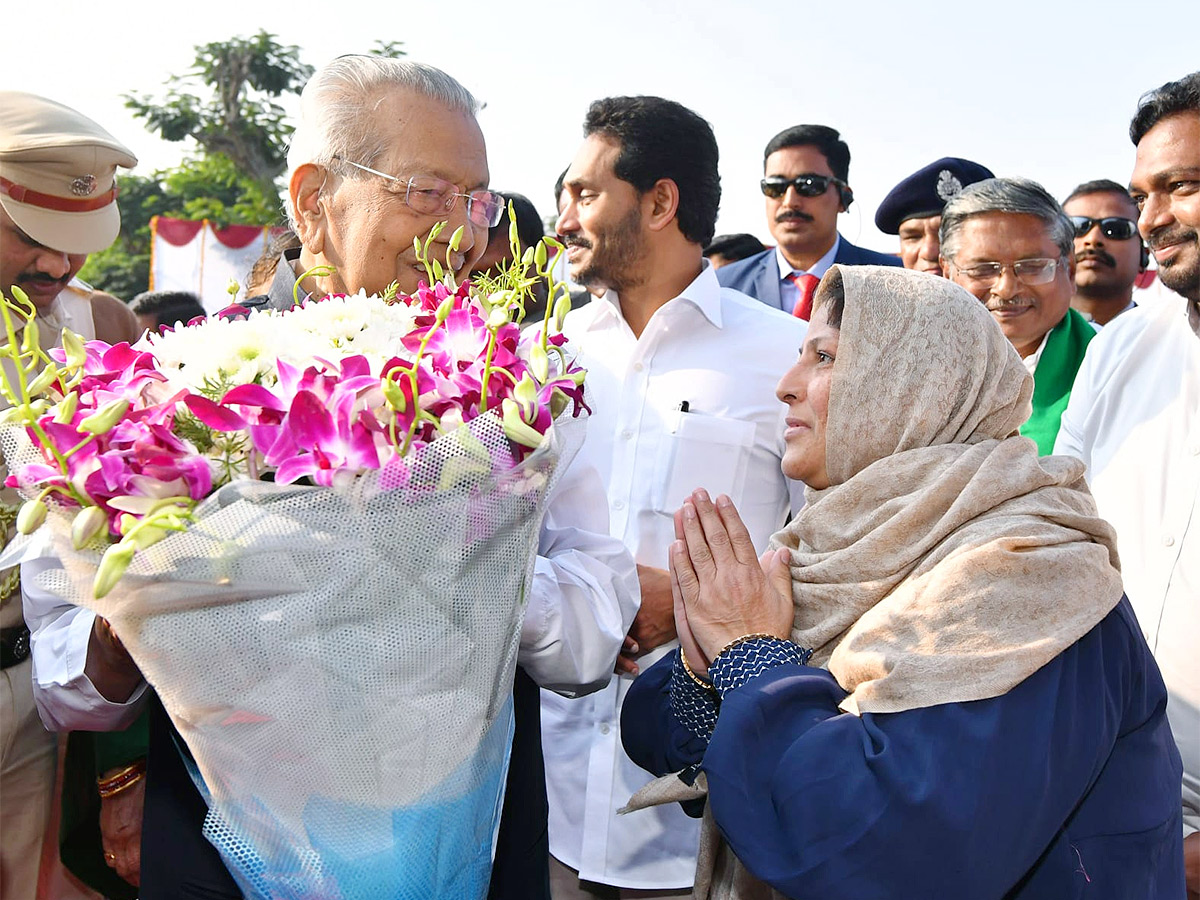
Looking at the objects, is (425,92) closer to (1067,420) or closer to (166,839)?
(166,839)

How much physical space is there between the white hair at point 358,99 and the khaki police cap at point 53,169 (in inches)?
41.7

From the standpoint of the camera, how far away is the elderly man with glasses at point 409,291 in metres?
1.70

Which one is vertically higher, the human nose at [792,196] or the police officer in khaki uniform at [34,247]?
the human nose at [792,196]

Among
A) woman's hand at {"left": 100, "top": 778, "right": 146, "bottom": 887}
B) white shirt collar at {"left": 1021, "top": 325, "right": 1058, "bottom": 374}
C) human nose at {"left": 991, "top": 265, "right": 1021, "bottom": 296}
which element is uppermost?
human nose at {"left": 991, "top": 265, "right": 1021, "bottom": 296}

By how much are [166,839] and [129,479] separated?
812 millimetres

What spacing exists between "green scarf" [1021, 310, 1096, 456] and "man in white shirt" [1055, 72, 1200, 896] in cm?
46

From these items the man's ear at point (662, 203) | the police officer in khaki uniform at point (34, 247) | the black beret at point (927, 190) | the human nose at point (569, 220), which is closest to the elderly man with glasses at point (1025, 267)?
the black beret at point (927, 190)

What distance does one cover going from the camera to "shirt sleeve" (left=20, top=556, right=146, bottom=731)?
1687 mm

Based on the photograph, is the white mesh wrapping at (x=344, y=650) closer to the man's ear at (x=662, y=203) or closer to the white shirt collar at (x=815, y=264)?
the man's ear at (x=662, y=203)

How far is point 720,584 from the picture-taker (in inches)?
80.5

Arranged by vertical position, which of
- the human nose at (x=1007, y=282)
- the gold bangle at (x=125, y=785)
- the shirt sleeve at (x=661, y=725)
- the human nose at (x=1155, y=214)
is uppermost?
the human nose at (x=1155, y=214)

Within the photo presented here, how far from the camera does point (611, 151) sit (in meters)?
3.69

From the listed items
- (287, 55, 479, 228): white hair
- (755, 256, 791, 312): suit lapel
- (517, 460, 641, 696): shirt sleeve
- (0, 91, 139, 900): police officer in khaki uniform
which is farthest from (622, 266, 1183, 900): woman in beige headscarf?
(755, 256, 791, 312): suit lapel

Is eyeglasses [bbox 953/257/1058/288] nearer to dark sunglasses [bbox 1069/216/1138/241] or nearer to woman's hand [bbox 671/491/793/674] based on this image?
dark sunglasses [bbox 1069/216/1138/241]
